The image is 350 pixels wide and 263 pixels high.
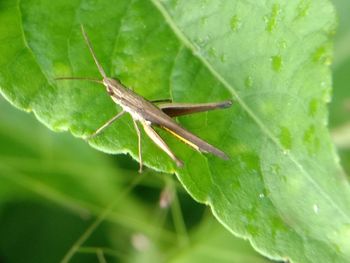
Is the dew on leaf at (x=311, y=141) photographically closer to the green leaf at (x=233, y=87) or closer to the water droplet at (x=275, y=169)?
the green leaf at (x=233, y=87)

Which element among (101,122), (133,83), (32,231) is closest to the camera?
(101,122)

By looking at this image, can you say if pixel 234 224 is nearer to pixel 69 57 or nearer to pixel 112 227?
pixel 69 57

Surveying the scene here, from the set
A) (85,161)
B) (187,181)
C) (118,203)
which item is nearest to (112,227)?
(118,203)

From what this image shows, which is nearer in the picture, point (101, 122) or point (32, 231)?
point (101, 122)

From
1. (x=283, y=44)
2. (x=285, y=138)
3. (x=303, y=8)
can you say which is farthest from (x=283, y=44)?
(x=285, y=138)

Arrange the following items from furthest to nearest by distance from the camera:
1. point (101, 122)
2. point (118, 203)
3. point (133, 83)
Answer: point (118, 203), point (133, 83), point (101, 122)

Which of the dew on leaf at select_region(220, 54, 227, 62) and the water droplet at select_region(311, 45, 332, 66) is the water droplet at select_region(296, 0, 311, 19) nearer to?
Answer: the water droplet at select_region(311, 45, 332, 66)

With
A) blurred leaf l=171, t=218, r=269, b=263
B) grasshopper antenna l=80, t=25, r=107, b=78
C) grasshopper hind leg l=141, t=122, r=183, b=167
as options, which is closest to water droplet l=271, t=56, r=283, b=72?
grasshopper hind leg l=141, t=122, r=183, b=167
